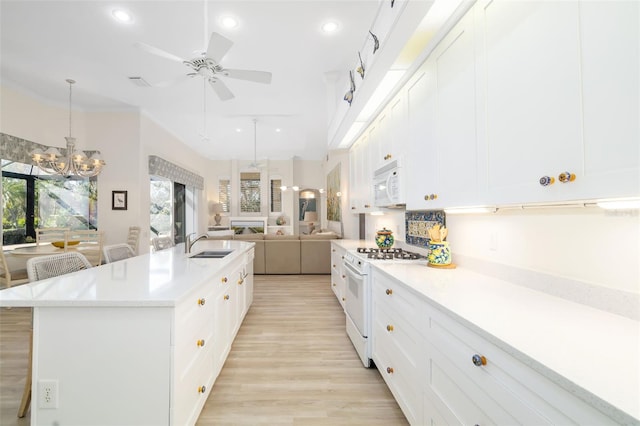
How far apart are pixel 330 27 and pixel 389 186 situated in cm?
183

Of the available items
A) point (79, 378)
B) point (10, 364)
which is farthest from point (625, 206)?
point (10, 364)

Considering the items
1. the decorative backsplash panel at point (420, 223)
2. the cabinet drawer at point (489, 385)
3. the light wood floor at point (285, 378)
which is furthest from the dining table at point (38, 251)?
the cabinet drawer at point (489, 385)

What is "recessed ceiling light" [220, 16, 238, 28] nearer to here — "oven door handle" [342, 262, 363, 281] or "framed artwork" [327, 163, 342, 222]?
"oven door handle" [342, 262, 363, 281]

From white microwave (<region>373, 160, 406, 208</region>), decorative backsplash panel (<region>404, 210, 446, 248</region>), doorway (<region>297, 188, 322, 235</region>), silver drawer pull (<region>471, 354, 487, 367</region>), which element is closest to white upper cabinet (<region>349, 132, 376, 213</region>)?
white microwave (<region>373, 160, 406, 208</region>)

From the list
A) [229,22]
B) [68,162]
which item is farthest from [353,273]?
[68,162]

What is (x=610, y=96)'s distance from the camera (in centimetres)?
78

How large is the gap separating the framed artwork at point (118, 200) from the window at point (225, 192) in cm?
423

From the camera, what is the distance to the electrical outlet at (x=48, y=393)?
1.27 meters

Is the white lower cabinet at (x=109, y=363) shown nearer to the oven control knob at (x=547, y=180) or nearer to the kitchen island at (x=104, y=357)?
the kitchen island at (x=104, y=357)

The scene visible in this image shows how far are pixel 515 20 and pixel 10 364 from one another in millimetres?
4107

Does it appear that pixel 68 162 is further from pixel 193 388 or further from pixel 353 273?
pixel 353 273

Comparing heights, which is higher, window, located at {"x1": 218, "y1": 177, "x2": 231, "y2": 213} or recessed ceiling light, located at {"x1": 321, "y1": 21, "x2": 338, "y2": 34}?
recessed ceiling light, located at {"x1": 321, "y1": 21, "x2": 338, "y2": 34}

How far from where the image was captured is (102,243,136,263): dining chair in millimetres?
2363

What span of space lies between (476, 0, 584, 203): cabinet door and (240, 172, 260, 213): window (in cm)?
853
